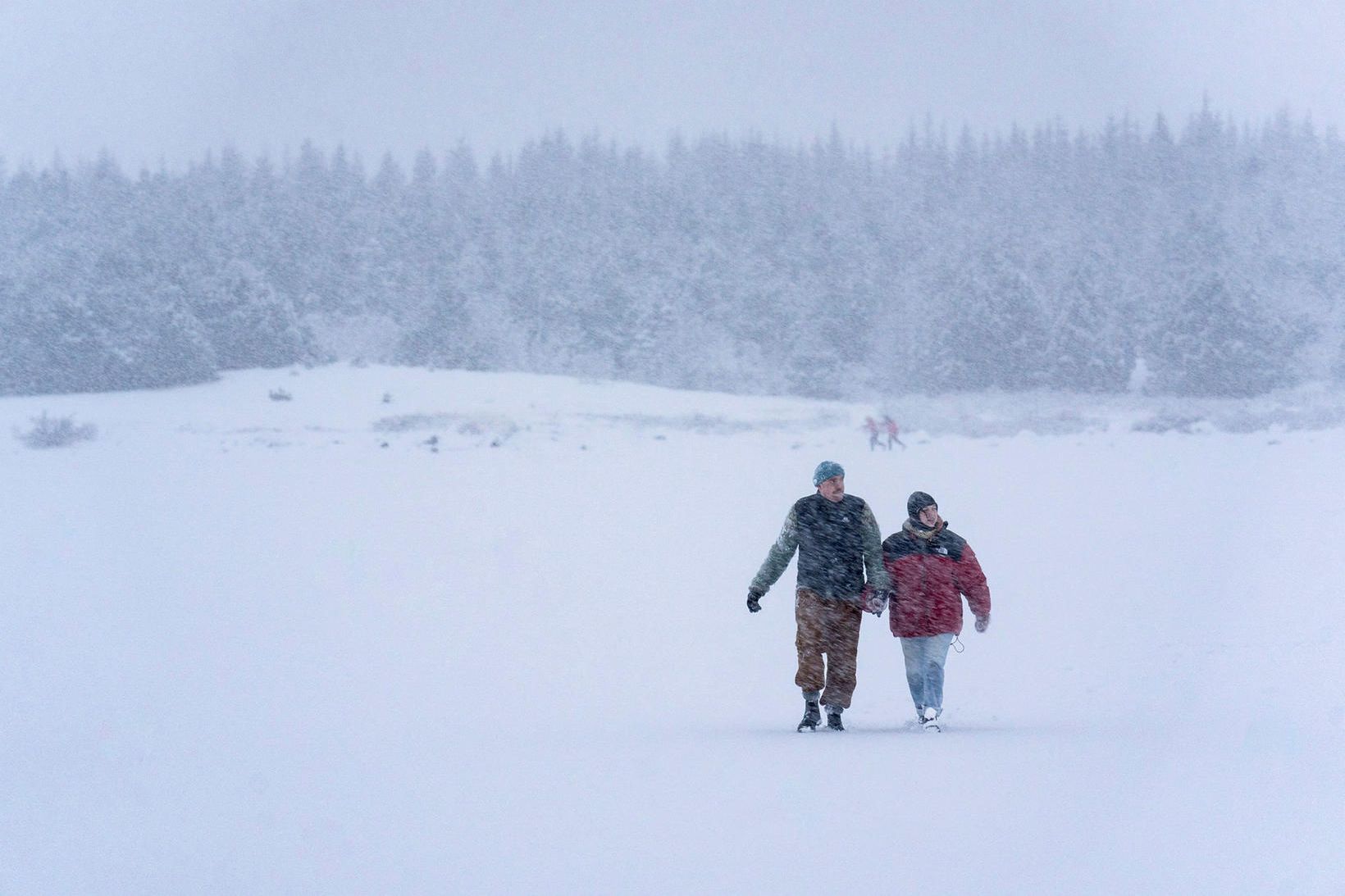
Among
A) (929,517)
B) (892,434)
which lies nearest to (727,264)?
(892,434)

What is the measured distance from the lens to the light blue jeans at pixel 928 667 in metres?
5.82

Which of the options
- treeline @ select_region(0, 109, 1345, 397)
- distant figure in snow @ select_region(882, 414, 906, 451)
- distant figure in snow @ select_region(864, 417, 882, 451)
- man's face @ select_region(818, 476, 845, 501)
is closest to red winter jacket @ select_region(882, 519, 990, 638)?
man's face @ select_region(818, 476, 845, 501)

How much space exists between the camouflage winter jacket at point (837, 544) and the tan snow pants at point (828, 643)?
0.11 meters

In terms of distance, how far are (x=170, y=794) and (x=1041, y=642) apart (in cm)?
770

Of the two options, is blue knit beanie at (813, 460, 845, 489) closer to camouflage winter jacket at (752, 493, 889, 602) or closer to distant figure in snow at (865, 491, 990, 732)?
camouflage winter jacket at (752, 493, 889, 602)

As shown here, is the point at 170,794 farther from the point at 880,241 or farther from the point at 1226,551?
the point at 880,241

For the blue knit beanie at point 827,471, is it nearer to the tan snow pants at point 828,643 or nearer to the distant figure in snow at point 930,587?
the distant figure in snow at point 930,587

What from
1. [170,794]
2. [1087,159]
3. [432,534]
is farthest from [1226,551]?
[1087,159]

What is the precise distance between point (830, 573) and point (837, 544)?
0.16 m

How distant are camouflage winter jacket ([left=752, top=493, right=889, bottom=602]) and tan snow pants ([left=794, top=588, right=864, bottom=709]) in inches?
4.3

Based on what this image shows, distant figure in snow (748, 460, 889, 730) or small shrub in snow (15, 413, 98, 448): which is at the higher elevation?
distant figure in snow (748, 460, 889, 730)

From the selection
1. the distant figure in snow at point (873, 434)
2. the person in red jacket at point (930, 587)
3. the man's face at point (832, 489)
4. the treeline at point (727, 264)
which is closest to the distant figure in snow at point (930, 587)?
the person in red jacket at point (930, 587)

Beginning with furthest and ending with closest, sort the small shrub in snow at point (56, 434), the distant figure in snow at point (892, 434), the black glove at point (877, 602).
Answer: the distant figure in snow at point (892, 434), the small shrub in snow at point (56, 434), the black glove at point (877, 602)

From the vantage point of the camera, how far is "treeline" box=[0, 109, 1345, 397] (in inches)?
1305
